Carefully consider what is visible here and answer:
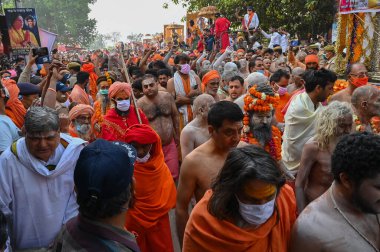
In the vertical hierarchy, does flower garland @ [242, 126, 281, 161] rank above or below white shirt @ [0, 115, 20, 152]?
below

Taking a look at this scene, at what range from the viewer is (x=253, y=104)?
400 cm

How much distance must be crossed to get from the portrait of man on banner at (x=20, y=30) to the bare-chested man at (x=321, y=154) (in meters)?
7.82

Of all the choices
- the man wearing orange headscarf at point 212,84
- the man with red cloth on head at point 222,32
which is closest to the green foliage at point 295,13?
the man with red cloth on head at point 222,32

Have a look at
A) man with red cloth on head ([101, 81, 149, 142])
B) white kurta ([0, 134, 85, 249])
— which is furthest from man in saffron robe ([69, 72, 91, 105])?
white kurta ([0, 134, 85, 249])

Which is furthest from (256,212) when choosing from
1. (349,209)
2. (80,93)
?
(80,93)

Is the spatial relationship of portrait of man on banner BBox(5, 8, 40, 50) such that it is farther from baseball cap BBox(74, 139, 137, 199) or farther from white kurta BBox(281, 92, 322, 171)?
baseball cap BBox(74, 139, 137, 199)

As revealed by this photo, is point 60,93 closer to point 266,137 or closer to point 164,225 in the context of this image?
point 164,225

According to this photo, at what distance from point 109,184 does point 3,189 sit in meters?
1.37

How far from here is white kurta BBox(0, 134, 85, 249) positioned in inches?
117

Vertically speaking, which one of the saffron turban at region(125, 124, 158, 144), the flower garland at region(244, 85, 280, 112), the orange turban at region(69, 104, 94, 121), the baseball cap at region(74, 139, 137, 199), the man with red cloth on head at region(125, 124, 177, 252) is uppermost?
the baseball cap at region(74, 139, 137, 199)

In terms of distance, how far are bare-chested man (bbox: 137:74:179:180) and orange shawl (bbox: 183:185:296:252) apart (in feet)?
11.3

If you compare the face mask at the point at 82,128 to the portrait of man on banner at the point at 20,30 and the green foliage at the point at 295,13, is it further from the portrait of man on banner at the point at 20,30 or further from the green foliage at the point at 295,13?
the green foliage at the point at 295,13

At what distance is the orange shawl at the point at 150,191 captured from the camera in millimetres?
4129

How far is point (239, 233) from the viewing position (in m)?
2.25
